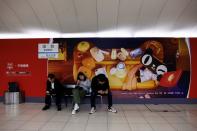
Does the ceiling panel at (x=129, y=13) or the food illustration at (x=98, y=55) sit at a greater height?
the ceiling panel at (x=129, y=13)

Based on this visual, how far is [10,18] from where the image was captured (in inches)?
261

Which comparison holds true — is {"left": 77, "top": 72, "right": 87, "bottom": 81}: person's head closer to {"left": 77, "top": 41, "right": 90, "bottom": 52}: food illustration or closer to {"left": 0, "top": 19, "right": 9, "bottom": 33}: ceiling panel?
{"left": 77, "top": 41, "right": 90, "bottom": 52}: food illustration

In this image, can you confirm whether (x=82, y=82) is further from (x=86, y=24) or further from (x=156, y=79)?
(x=156, y=79)

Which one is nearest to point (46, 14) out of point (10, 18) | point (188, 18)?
point (10, 18)

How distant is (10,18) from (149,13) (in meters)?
3.35

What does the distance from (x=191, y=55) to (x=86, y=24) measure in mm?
3047

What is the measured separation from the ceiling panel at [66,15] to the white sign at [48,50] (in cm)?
62

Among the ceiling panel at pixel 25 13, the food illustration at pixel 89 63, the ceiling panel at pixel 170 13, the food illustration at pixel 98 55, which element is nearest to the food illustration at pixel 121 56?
the food illustration at pixel 98 55

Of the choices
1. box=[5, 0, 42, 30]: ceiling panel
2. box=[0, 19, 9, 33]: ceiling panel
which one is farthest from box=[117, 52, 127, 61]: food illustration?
box=[0, 19, 9, 33]: ceiling panel

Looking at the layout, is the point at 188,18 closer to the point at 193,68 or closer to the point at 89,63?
the point at 193,68

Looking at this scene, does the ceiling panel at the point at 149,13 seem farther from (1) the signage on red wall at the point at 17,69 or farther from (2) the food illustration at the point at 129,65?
(1) the signage on red wall at the point at 17,69

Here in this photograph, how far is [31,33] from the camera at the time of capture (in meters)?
7.53

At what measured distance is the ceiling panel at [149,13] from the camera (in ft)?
19.4

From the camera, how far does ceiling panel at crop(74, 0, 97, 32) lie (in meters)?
5.93
